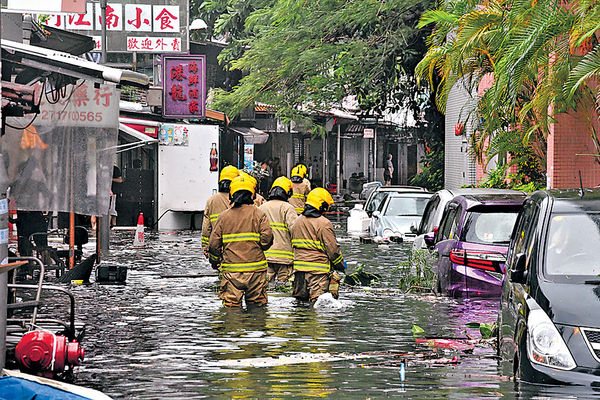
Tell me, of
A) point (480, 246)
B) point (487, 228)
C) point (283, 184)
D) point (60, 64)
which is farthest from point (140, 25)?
point (480, 246)

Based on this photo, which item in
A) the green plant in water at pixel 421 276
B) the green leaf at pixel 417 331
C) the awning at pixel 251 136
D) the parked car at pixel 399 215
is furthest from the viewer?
the awning at pixel 251 136

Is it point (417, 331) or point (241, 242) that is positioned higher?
point (241, 242)

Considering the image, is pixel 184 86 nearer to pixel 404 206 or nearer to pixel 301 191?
pixel 301 191

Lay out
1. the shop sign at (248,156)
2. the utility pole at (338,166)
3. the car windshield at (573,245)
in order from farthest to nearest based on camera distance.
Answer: the utility pole at (338,166) → the shop sign at (248,156) → the car windshield at (573,245)


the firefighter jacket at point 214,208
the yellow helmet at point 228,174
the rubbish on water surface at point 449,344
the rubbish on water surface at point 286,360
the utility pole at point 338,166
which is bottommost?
the rubbish on water surface at point 286,360

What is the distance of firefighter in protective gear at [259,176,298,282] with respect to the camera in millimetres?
15859

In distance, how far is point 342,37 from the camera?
3055 cm

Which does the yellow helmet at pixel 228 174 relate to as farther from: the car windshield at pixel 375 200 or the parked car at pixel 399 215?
the car windshield at pixel 375 200

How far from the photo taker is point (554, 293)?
7430 millimetres

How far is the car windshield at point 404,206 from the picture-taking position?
25630 mm

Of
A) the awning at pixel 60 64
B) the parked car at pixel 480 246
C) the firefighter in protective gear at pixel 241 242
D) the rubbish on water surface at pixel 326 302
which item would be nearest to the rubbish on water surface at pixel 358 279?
the rubbish on water surface at pixel 326 302

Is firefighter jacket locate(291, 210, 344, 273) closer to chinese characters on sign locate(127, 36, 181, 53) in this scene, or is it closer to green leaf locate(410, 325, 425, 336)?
green leaf locate(410, 325, 425, 336)

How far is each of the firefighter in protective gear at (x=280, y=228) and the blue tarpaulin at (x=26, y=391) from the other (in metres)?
9.64

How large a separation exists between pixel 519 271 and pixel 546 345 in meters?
1.07
